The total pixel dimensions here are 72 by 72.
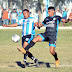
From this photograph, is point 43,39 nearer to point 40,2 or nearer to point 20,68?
point 20,68

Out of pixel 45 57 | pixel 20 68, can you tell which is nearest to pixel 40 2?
pixel 45 57

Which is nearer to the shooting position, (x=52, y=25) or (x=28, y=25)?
(x=52, y=25)

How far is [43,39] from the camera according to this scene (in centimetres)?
1119

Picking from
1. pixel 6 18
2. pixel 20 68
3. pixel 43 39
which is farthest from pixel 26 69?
pixel 6 18

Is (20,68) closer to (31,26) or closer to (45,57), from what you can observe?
(31,26)

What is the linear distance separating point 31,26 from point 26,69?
165 centimetres

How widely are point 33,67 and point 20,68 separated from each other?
454 mm

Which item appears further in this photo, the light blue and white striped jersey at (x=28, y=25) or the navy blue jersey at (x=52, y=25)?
the light blue and white striped jersey at (x=28, y=25)

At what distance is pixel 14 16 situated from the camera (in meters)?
36.3

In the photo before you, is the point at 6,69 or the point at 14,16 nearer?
the point at 6,69

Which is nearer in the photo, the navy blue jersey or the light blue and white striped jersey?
the navy blue jersey

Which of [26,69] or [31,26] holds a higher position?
[31,26]

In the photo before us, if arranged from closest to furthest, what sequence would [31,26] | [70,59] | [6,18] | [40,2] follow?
[31,26] < [70,59] < [6,18] < [40,2]

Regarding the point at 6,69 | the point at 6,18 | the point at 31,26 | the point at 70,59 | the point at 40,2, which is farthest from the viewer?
the point at 40,2
